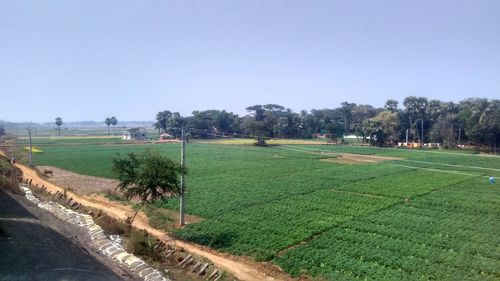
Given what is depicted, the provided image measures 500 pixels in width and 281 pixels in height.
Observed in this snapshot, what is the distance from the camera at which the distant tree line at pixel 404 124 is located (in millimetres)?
97875

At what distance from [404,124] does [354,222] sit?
345 ft

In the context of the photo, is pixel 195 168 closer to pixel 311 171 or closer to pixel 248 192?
pixel 311 171

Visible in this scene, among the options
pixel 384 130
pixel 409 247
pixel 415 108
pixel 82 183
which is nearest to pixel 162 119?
pixel 384 130

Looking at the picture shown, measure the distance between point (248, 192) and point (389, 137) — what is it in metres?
83.6

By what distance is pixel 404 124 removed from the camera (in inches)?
4914

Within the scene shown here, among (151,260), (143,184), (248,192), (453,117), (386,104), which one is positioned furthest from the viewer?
(386,104)

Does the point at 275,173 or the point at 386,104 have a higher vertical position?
the point at 386,104

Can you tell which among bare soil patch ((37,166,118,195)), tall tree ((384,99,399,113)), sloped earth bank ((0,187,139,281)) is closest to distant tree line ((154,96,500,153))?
tall tree ((384,99,399,113))

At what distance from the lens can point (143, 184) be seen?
1058 inches

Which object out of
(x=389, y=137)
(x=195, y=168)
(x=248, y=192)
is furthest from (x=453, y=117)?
(x=248, y=192)

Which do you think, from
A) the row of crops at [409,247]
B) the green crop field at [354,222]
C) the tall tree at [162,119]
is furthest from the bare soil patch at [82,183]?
the tall tree at [162,119]

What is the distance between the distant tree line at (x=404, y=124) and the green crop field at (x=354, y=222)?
5163cm

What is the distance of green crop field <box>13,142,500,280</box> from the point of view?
834 inches

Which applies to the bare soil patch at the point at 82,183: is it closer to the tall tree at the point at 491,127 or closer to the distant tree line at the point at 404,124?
the distant tree line at the point at 404,124
